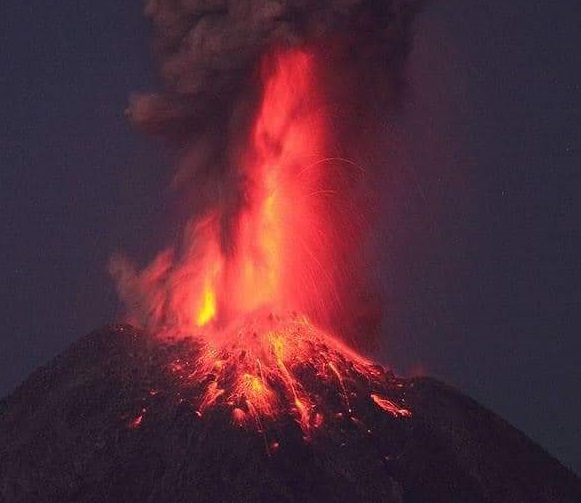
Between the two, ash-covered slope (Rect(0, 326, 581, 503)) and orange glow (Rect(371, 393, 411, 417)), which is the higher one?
orange glow (Rect(371, 393, 411, 417))

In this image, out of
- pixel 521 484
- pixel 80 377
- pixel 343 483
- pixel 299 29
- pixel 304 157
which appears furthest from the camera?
pixel 304 157

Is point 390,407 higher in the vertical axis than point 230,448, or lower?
higher

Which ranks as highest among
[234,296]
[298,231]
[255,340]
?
[298,231]

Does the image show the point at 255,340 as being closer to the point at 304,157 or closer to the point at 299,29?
the point at 304,157

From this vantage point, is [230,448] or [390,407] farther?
[390,407]

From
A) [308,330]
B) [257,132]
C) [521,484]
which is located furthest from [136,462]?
[257,132]

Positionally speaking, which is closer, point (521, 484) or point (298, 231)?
point (521, 484)

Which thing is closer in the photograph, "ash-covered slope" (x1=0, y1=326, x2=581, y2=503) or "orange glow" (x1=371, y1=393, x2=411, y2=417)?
"ash-covered slope" (x1=0, y1=326, x2=581, y2=503)

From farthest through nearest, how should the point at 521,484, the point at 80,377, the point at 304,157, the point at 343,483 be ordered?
1. the point at 304,157
2. the point at 80,377
3. the point at 521,484
4. the point at 343,483
